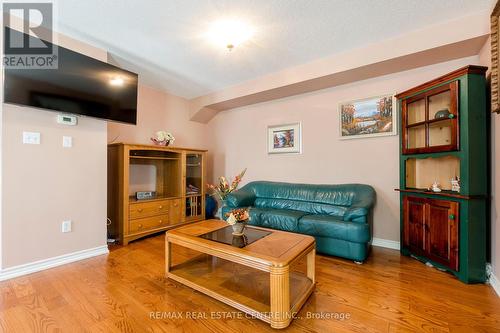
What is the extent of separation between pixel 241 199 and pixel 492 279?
2804 mm

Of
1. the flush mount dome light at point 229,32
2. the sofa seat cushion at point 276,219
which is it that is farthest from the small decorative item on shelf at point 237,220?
the flush mount dome light at point 229,32

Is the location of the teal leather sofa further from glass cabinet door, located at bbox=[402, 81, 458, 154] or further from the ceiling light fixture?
the ceiling light fixture

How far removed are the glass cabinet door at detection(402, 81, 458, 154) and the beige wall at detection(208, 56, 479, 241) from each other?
282mm

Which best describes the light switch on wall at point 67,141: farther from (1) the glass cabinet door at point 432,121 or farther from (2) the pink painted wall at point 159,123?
(1) the glass cabinet door at point 432,121

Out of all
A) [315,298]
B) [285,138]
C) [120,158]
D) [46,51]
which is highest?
[46,51]

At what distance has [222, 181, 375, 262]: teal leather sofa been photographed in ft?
8.05

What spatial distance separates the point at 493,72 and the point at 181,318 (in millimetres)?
2864

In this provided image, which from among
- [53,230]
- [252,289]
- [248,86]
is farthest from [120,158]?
[252,289]

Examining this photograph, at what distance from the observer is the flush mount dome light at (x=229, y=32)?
7.22 ft

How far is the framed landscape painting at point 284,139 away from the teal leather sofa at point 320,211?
60cm

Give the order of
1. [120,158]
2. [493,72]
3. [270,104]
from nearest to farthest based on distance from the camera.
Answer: [493,72]
[120,158]
[270,104]

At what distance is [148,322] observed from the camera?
4.94 feet

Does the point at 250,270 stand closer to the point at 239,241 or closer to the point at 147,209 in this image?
the point at 239,241

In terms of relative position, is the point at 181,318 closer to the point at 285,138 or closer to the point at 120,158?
the point at 120,158
